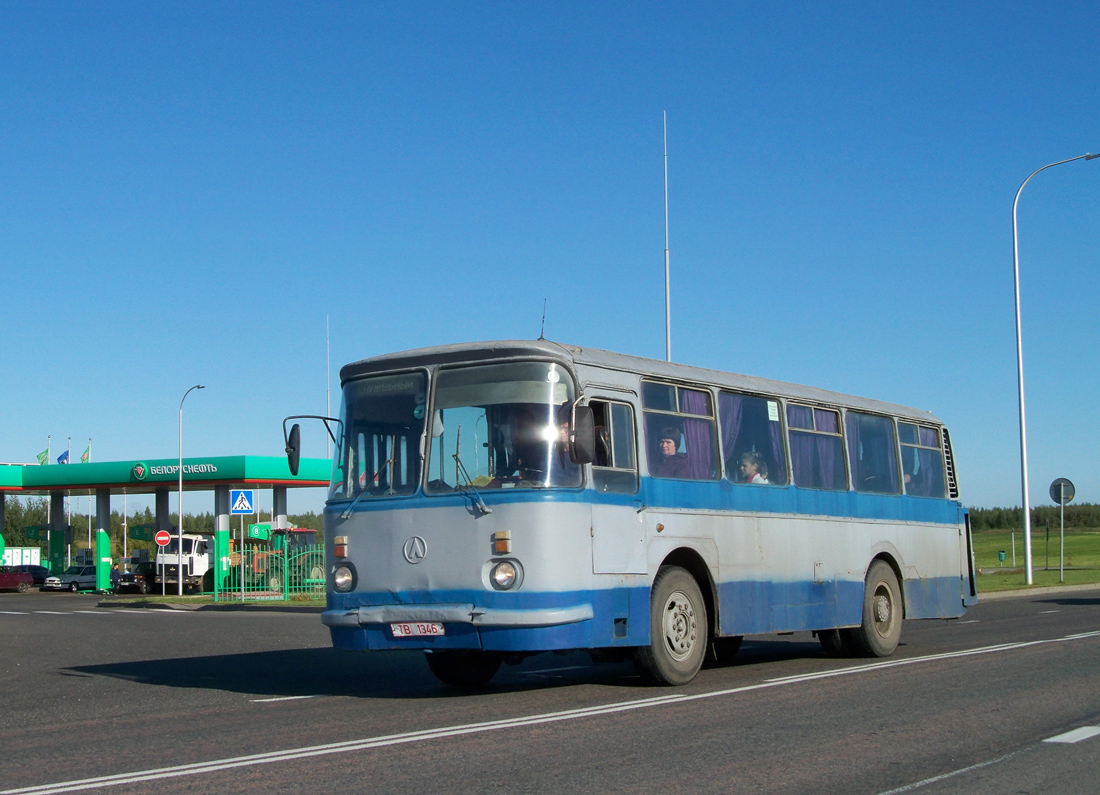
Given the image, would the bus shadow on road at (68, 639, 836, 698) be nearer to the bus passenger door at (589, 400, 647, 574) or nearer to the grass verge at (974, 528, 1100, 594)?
the bus passenger door at (589, 400, 647, 574)

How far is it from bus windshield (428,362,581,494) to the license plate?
1.11m

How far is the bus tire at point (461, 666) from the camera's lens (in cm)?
1181

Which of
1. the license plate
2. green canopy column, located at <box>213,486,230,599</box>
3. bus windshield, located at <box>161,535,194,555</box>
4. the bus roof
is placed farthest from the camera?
bus windshield, located at <box>161,535,194,555</box>

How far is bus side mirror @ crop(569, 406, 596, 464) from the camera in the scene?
10.1 metres

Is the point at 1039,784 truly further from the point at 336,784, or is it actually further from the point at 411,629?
the point at 411,629

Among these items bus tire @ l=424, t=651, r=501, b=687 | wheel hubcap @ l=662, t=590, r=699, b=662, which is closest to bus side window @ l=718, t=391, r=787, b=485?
wheel hubcap @ l=662, t=590, r=699, b=662

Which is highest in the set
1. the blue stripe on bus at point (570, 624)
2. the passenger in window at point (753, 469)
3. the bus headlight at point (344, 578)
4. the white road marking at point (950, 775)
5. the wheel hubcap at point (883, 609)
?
the passenger in window at point (753, 469)

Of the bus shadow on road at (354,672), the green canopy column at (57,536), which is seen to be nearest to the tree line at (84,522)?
the green canopy column at (57,536)

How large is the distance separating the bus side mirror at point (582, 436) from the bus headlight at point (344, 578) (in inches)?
91.5

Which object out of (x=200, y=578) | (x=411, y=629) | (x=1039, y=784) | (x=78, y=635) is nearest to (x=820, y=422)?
(x=411, y=629)

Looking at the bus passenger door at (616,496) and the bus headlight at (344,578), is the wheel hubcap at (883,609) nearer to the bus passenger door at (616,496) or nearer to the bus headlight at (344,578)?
the bus passenger door at (616,496)

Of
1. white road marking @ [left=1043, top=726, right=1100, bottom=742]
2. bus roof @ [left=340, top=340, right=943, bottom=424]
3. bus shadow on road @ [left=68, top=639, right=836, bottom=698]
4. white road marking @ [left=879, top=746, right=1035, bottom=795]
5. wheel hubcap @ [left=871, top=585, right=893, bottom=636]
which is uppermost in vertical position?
bus roof @ [left=340, top=340, right=943, bottom=424]

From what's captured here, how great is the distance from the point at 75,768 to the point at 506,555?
3.79 m

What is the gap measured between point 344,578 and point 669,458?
10.5 ft
